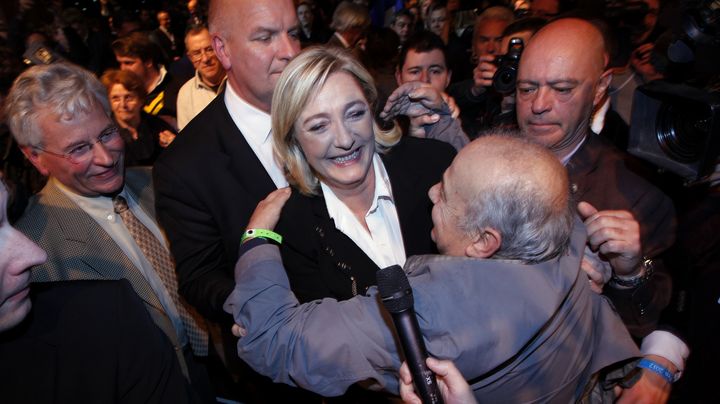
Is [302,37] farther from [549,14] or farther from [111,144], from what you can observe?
[111,144]

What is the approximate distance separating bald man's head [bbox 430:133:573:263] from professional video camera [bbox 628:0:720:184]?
622 millimetres

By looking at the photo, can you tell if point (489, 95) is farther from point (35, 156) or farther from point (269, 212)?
point (35, 156)

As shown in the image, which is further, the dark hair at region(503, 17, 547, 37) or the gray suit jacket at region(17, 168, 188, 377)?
the dark hair at region(503, 17, 547, 37)

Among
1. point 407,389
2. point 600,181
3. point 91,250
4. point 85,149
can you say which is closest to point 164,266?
point 91,250

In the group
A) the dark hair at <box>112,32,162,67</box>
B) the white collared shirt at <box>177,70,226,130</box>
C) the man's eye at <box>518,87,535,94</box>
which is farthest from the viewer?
the dark hair at <box>112,32,162,67</box>

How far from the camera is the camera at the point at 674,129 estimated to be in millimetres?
1676

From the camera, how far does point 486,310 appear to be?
122 cm

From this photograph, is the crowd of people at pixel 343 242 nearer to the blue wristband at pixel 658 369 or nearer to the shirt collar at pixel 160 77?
the blue wristband at pixel 658 369

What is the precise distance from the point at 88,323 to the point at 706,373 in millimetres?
2122

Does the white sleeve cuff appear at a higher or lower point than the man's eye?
lower

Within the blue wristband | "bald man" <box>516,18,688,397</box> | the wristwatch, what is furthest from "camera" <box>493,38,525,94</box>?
the blue wristband

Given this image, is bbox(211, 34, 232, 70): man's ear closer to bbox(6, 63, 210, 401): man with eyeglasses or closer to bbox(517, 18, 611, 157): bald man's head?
bbox(6, 63, 210, 401): man with eyeglasses

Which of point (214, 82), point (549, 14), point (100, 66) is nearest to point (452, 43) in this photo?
point (549, 14)

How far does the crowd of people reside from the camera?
4.18ft
